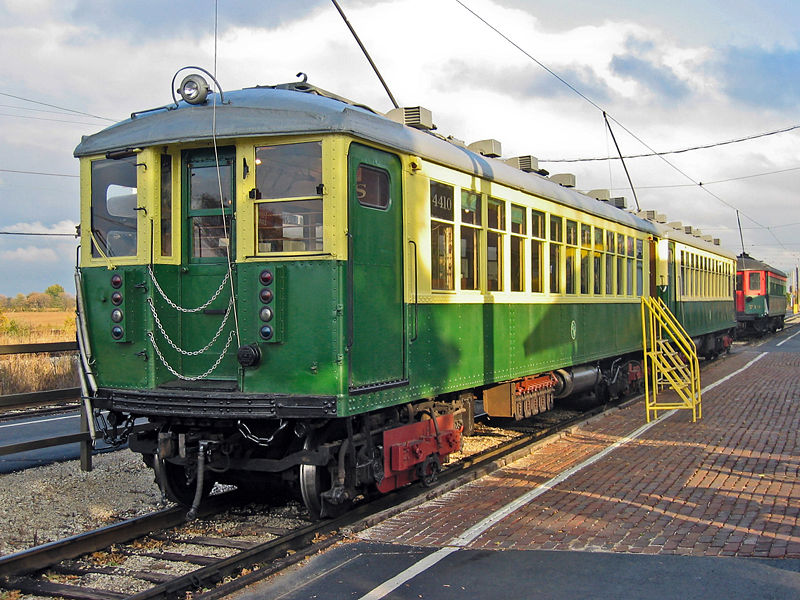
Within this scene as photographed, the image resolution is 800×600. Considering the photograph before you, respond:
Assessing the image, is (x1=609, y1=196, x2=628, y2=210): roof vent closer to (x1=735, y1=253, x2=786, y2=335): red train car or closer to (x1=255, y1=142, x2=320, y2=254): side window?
(x1=255, y1=142, x2=320, y2=254): side window

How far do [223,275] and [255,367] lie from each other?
84cm

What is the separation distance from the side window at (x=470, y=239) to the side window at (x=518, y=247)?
1011 millimetres

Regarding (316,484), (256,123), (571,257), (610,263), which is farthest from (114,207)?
(610,263)

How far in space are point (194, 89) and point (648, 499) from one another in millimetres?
5319

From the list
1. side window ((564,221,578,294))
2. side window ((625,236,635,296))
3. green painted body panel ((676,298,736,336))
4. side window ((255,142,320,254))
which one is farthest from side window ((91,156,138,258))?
green painted body panel ((676,298,736,336))

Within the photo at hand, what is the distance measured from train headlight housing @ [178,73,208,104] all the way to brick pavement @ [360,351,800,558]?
3.80 metres

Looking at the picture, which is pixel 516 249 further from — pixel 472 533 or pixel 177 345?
pixel 177 345

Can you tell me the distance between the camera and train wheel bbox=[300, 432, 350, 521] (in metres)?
6.48

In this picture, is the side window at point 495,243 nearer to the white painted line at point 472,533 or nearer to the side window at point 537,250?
the side window at point 537,250

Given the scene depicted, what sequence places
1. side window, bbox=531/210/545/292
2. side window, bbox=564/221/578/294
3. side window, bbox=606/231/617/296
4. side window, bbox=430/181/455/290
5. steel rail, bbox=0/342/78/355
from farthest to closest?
side window, bbox=606/231/617/296
side window, bbox=564/221/578/294
side window, bbox=531/210/545/292
steel rail, bbox=0/342/78/355
side window, bbox=430/181/455/290

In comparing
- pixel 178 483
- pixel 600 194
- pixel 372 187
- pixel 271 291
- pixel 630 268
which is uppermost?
pixel 600 194

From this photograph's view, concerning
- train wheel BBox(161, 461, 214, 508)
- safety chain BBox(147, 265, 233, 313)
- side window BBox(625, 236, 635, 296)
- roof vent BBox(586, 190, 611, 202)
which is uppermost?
roof vent BBox(586, 190, 611, 202)

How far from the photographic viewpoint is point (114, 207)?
7004 millimetres

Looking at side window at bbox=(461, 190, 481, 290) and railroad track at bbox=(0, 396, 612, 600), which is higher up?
side window at bbox=(461, 190, 481, 290)
